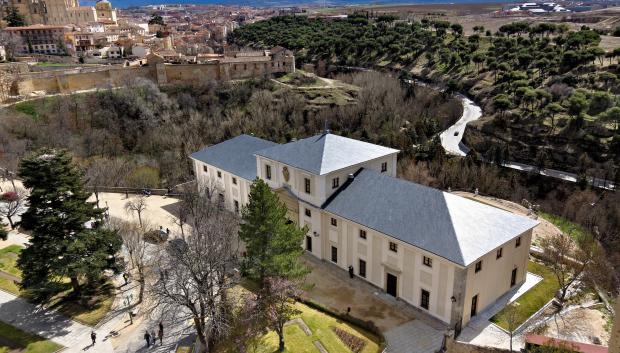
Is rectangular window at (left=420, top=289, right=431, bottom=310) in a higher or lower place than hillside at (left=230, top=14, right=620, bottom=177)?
lower

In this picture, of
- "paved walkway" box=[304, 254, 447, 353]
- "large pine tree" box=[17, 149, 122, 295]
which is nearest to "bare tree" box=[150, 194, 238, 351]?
"large pine tree" box=[17, 149, 122, 295]

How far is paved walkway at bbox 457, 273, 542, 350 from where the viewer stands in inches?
879

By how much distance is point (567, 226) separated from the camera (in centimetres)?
3847

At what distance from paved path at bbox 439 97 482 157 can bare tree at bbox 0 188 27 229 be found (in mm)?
48626

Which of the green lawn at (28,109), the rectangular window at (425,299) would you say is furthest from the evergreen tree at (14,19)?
the rectangular window at (425,299)

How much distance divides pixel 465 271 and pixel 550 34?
91184 mm

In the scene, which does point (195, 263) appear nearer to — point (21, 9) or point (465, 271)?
point (465, 271)

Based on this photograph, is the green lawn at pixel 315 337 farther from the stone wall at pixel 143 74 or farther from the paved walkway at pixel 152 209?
the stone wall at pixel 143 74

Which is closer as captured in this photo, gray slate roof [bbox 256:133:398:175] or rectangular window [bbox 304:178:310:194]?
gray slate roof [bbox 256:133:398:175]

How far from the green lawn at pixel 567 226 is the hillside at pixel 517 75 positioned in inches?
402

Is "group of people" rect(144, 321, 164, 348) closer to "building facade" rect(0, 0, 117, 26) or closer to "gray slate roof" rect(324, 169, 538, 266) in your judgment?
"gray slate roof" rect(324, 169, 538, 266)

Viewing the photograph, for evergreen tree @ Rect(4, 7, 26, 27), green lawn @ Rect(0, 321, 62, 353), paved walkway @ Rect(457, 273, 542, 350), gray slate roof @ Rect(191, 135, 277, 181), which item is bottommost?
green lawn @ Rect(0, 321, 62, 353)

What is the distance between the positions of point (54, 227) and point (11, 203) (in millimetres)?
19701

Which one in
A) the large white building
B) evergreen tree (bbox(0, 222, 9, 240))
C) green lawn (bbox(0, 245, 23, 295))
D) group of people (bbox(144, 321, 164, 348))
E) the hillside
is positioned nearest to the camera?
the large white building
